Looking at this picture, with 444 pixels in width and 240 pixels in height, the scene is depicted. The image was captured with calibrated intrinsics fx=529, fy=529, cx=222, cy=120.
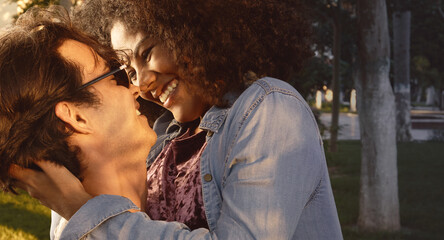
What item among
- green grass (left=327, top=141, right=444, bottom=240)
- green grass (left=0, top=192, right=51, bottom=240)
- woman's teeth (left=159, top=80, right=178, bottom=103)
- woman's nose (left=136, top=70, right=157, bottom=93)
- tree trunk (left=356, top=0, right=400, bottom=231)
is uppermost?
woman's nose (left=136, top=70, right=157, bottom=93)

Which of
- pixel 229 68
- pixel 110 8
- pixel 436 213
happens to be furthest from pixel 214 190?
pixel 436 213

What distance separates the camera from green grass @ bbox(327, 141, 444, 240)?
689 cm

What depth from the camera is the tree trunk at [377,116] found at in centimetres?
645

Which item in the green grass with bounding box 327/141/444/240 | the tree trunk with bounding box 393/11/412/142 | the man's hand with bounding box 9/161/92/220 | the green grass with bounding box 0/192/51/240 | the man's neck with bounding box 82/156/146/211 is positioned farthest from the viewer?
the tree trunk with bounding box 393/11/412/142

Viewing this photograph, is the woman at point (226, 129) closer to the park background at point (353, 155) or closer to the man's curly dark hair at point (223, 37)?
the man's curly dark hair at point (223, 37)

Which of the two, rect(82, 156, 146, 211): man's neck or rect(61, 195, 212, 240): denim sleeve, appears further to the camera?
rect(82, 156, 146, 211): man's neck

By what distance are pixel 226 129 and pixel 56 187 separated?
584 mm

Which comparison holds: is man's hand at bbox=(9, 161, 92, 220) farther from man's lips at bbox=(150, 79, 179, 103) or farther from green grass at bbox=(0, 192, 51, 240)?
green grass at bbox=(0, 192, 51, 240)

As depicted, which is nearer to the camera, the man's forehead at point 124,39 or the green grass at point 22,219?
the man's forehead at point 124,39

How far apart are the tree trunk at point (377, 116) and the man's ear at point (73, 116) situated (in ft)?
17.3

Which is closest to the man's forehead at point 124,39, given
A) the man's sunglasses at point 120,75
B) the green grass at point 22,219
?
the man's sunglasses at point 120,75

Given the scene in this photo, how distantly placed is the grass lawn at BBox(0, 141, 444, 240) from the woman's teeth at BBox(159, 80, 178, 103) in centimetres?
471

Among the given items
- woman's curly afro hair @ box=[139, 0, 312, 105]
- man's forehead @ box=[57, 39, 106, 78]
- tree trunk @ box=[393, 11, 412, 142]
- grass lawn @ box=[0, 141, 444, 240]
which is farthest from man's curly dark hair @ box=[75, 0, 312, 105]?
tree trunk @ box=[393, 11, 412, 142]

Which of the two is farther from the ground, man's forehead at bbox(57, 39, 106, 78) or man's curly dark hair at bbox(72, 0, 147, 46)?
man's curly dark hair at bbox(72, 0, 147, 46)
